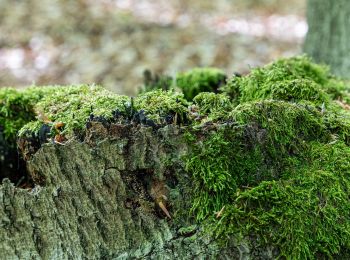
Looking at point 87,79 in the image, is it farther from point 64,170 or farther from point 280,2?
point 280,2

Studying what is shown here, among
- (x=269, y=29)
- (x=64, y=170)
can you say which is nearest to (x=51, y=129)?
(x=64, y=170)

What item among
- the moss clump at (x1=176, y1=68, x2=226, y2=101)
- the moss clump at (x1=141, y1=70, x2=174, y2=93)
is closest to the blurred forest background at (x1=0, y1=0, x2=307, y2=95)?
the moss clump at (x1=141, y1=70, x2=174, y2=93)

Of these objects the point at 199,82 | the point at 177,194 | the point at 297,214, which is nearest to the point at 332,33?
the point at 199,82

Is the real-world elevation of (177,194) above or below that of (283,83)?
below

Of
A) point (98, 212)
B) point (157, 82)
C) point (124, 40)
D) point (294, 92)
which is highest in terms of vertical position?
point (294, 92)

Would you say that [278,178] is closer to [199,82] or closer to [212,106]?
[212,106]

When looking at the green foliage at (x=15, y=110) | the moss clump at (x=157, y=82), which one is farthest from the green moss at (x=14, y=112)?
the moss clump at (x=157, y=82)

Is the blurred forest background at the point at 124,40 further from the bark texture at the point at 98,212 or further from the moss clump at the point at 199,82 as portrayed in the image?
the bark texture at the point at 98,212
